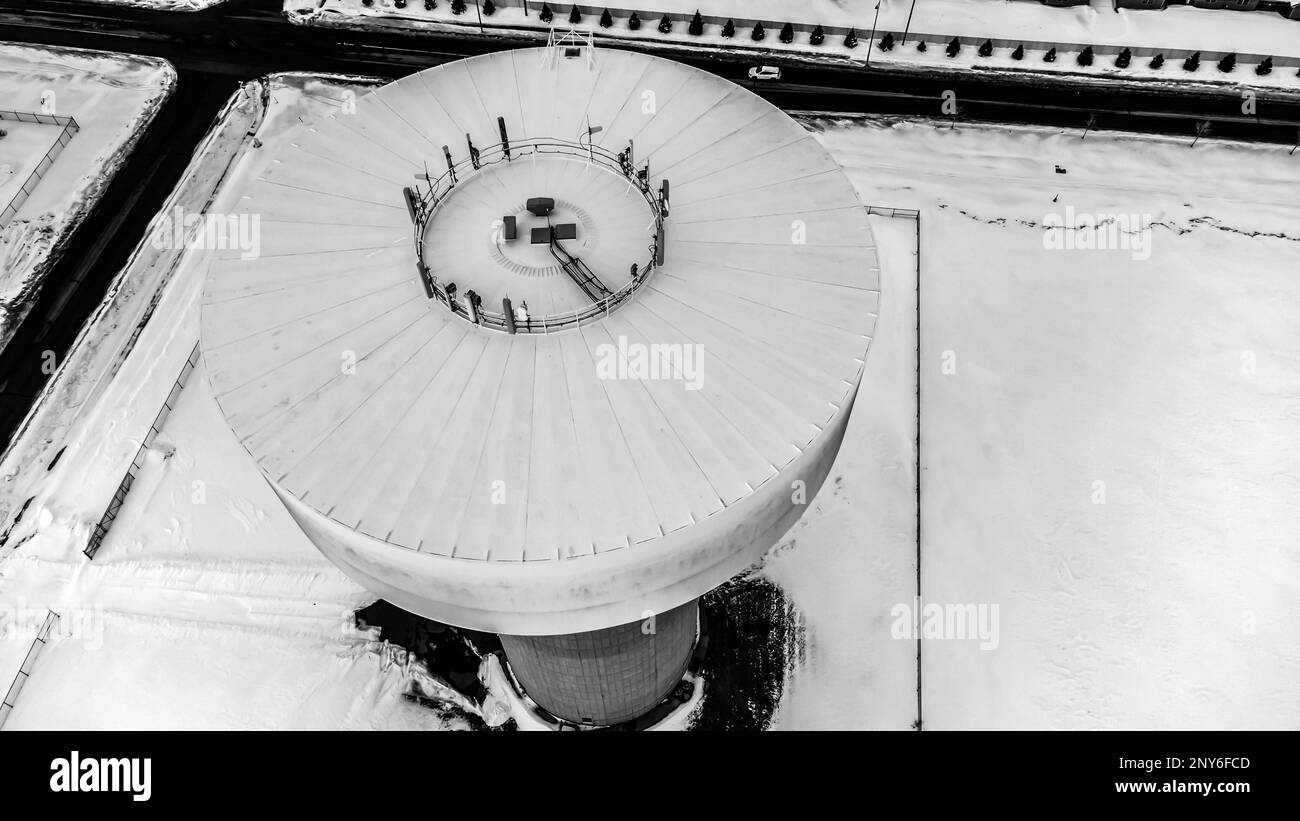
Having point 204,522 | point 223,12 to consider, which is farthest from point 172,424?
point 223,12

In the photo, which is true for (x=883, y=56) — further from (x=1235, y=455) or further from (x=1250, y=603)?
(x=1250, y=603)

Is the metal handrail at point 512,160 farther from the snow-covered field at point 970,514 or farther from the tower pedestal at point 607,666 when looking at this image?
the snow-covered field at point 970,514

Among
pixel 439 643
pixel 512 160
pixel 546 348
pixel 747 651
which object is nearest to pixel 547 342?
pixel 546 348

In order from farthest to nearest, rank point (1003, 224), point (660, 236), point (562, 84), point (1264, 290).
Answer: point (1003, 224), point (1264, 290), point (562, 84), point (660, 236)

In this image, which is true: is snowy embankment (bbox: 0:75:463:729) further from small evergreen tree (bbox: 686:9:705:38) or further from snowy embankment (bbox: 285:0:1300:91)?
small evergreen tree (bbox: 686:9:705:38)

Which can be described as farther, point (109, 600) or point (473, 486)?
point (109, 600)

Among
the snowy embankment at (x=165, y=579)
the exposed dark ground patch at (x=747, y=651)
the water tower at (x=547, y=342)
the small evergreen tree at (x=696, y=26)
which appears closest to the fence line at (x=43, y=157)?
the snowy embankment at (x=165, y=579)
